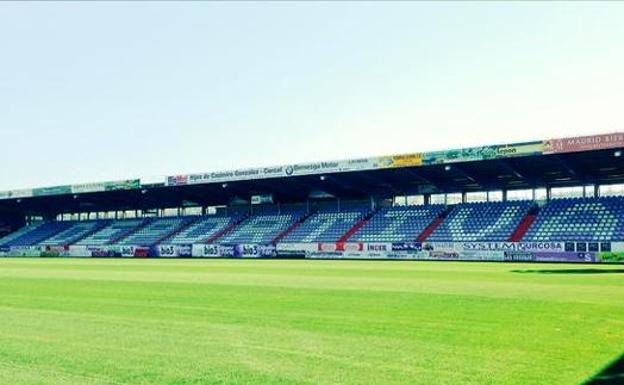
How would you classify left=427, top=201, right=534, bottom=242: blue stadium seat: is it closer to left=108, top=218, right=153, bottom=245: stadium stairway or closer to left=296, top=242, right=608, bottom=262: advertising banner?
left=296, top=242, right=608, bottom=262: advertising banner

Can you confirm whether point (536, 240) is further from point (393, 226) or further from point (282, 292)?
point (282, 292)

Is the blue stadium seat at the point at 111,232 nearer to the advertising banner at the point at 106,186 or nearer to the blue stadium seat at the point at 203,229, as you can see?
the advertising banner at the point at 106,186

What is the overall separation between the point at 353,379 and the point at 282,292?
39.6ft

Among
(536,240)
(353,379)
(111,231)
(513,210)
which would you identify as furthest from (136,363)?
(111,231)

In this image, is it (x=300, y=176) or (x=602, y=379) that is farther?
(x=300, y=176)

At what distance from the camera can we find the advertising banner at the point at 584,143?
39.8m

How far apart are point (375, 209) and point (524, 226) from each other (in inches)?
642

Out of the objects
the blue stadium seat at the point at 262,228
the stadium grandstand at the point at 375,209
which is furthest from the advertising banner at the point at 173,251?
the blue stadium seat at the point at 262,228

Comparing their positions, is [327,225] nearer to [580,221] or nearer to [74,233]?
[580,221]

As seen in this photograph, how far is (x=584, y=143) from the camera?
41.1 m

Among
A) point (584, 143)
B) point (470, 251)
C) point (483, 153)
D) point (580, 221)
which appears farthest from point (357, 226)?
point (584, 143)

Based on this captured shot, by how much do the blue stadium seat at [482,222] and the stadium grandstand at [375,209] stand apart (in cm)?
16

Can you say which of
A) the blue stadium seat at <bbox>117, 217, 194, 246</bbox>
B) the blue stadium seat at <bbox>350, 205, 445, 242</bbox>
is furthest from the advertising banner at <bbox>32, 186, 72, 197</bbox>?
the blue stadium seat at <bbox>350, 205, 445, 242</bbox>

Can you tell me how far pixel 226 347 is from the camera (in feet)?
33.5
